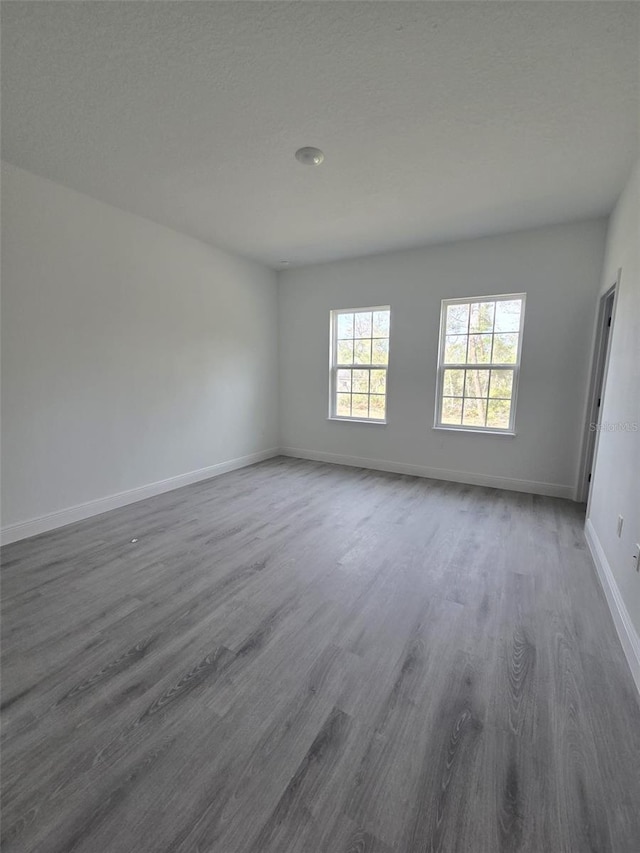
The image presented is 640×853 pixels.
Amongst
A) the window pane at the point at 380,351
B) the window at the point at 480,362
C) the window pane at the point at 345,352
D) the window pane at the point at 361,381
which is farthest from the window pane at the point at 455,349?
the window pane at the point at 345,352

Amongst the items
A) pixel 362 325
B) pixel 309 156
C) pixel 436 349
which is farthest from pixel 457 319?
pixel 309 156

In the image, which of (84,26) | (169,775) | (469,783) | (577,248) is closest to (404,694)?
(469,783)

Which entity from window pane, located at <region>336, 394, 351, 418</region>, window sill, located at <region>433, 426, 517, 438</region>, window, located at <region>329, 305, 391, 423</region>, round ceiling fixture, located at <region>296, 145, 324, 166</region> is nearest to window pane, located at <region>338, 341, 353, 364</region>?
window, located at <region>329, 305, 391, 423</region>

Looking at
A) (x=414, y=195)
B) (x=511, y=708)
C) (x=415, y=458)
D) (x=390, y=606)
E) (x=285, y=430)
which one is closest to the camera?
(x=511, y=708)

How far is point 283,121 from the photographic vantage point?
2.13 m

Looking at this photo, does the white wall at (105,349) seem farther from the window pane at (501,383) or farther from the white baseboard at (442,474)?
the window pane at (501,383)

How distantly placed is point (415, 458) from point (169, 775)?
397 centimetres

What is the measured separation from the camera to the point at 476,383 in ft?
14.0

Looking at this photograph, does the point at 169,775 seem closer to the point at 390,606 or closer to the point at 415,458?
the point at 390,606

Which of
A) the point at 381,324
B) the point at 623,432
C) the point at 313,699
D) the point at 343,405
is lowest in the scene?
the point at 313,699

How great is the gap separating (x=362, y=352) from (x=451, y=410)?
1435 mm

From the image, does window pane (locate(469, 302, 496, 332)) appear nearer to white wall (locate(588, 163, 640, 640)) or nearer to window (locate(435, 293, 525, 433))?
window (locate(435, 293, 525, 433))

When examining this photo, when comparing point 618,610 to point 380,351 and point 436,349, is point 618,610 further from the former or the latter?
point 380,351

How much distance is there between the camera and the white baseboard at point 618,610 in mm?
1619
